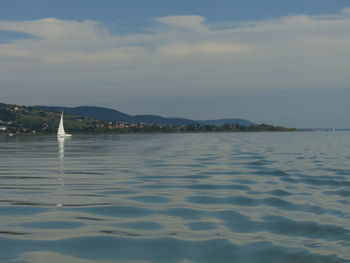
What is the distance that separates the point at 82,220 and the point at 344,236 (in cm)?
811

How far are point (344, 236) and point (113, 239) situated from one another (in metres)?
6.45

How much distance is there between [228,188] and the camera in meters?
22.7

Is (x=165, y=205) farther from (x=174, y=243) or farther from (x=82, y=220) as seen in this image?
(x=174, y=243)

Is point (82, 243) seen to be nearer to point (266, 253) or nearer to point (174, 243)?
point (174, 243)

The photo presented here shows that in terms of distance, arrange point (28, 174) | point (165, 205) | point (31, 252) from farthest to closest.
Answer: point (28, 174) → point (165, 205) → point (31, 252)

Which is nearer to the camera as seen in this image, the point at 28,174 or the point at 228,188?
the point at 228,188

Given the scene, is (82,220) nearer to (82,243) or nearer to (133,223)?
(133,223)

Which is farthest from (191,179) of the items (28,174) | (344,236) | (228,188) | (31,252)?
(31,252)

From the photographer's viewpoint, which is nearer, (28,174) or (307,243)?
(307,243)

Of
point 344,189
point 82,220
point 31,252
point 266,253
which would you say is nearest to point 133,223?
point 82,220

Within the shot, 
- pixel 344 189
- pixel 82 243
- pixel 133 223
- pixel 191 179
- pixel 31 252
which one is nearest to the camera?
pixel 31 252

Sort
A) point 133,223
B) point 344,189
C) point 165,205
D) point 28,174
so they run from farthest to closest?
point 28,174
point 344,189
point 165,205
point 133,223

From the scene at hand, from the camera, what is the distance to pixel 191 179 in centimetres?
2684

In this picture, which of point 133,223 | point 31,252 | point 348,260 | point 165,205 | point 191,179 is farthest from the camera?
point 191,179
